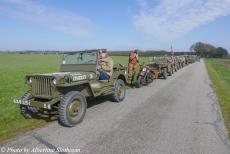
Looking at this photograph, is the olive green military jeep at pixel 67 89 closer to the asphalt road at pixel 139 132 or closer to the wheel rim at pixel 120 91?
the asphalt road at pixel 139 132

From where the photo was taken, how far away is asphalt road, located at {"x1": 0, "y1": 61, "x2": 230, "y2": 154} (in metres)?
5.07

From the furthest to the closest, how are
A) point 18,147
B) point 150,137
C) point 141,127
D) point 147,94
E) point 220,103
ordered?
point 147,94 < point 220,103 < point 141,127 < point 150,137 < point 18,147

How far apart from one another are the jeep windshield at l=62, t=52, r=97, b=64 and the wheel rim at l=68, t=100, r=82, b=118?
1.90 meters

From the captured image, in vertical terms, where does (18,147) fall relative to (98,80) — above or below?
below

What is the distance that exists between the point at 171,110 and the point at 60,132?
12.3ft

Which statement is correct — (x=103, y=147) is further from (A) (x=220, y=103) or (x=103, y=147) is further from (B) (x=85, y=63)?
(A) (x=220, y=103)

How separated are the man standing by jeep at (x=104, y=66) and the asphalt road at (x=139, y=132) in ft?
3.25

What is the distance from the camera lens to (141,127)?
6406 millimetres

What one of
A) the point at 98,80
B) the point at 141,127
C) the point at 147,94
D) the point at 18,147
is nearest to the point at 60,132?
the point at 18,147

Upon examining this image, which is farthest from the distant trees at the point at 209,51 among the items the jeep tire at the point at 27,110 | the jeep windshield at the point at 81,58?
the jeep tire at the point at 27,110

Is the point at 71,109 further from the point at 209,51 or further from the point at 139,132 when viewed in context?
the point at 209,51

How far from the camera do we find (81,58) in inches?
337

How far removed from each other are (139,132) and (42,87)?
8.64 ft

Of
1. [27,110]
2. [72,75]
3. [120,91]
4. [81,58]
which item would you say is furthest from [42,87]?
[120,91]
